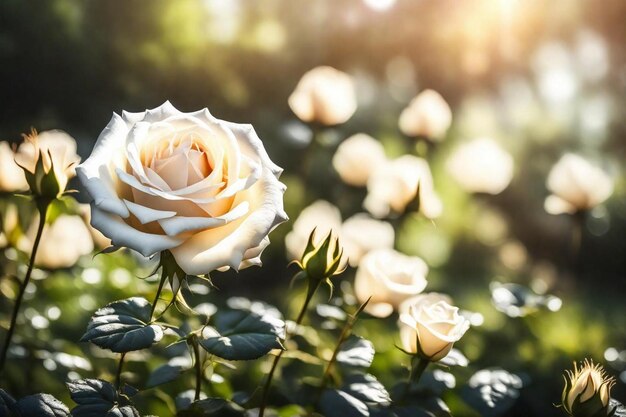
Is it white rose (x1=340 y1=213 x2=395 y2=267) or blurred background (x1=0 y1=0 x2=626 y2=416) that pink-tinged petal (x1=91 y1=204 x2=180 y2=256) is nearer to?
white rose (x1=340 y1=213 x2=395 y2=267)

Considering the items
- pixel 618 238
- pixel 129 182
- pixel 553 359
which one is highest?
pixel 129 182

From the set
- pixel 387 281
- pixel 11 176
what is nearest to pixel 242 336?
pixel 387 281

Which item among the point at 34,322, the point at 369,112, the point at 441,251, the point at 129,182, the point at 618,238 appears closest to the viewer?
the point at 129,182

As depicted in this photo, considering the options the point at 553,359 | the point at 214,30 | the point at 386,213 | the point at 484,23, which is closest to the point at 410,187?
the point at 386,213

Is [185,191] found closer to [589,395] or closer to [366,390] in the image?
[366,390]

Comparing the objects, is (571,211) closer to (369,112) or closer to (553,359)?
(553,359)

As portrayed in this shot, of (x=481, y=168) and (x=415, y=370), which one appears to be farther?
(x=481, y=168)

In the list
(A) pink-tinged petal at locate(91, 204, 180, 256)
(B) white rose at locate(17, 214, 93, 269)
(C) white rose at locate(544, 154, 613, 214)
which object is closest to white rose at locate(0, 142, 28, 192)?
(B) white rose at locate(17, 214, 93, 269)
